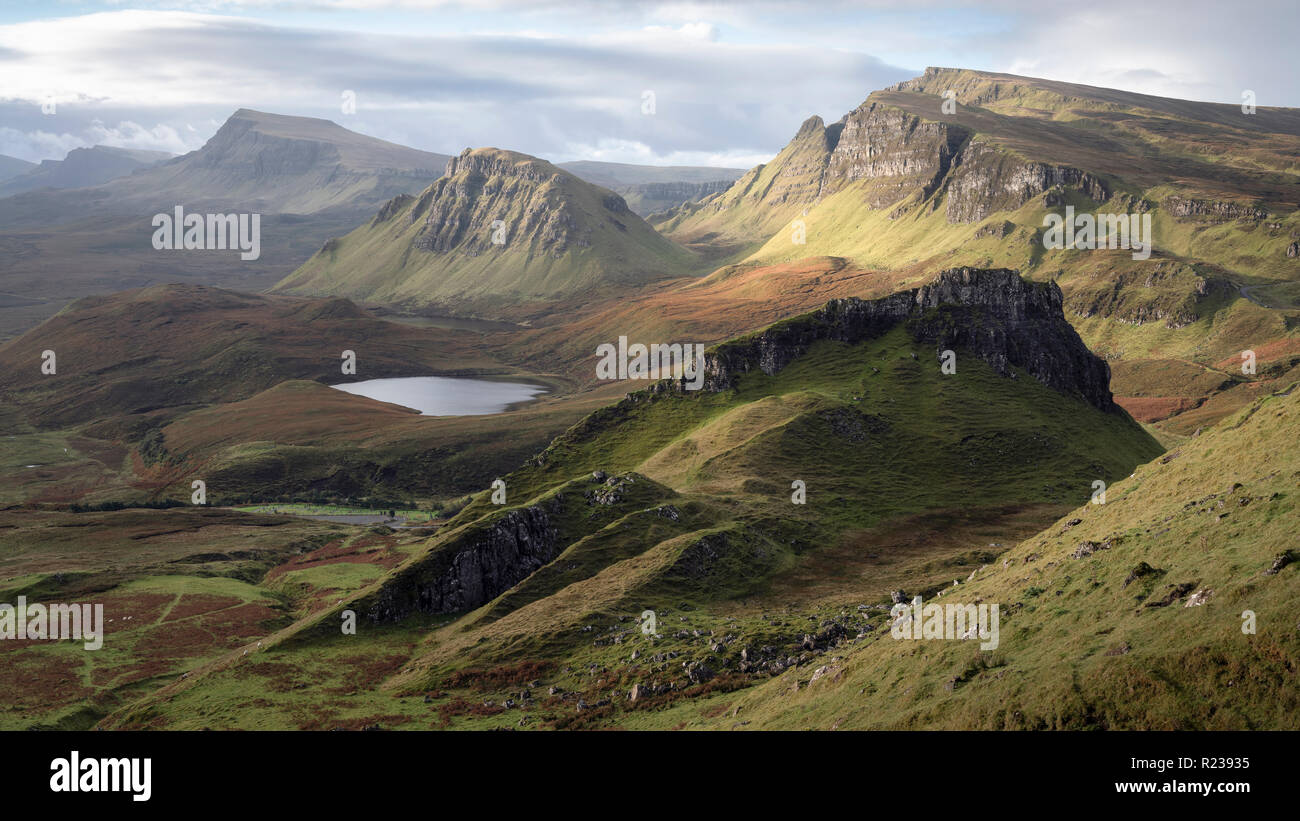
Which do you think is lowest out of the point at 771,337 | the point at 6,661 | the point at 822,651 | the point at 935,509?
the point at 6,661

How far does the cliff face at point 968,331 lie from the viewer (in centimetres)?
15375

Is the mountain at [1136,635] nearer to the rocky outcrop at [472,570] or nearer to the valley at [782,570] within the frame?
the valley at [782,570]

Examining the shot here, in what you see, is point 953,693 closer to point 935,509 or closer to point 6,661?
point 935,509

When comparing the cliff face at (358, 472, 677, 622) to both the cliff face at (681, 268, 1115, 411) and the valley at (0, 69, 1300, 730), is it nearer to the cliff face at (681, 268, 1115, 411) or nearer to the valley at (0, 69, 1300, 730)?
the valley at (0, 69, 1300, 730)

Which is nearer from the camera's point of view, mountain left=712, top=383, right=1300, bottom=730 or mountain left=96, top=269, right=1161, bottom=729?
mountain left=712, top=383, right=1300, bottom=730

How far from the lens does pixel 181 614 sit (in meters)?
121

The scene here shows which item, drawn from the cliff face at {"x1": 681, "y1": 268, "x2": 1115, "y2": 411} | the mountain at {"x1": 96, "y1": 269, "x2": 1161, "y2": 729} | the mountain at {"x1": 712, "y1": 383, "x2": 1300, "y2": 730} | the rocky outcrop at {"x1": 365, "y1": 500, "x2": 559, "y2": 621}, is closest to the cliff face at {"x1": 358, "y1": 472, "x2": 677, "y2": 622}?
the rocky outcrop at {"x1": 365, "y1": 500, "x2": 559, "y2": 621}

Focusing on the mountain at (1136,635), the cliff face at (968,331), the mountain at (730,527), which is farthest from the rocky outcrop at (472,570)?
the cliff face at (968,331)

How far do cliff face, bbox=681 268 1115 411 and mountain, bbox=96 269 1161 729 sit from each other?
395 millimetres

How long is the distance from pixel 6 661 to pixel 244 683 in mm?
41358

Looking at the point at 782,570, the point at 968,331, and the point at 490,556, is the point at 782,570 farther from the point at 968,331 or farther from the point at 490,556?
the point at 968,331

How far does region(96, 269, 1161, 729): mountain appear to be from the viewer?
2721 inches

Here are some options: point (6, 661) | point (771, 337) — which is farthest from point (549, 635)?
point (771, 337)

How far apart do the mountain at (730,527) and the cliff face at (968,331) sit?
0.39 meters
